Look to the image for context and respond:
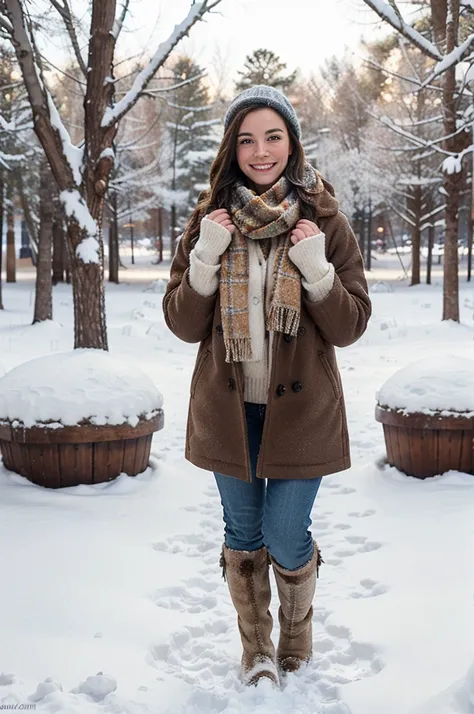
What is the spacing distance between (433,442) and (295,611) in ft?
8.98

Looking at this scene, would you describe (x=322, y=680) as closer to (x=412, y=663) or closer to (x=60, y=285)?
(x=412, y=663)

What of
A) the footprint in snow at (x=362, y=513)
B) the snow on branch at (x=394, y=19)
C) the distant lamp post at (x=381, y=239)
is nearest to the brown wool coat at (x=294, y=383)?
the footprint in snow at (x=362, y=513)

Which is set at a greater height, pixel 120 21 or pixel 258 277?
pixel 120 21

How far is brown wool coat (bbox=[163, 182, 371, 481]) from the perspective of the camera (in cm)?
240

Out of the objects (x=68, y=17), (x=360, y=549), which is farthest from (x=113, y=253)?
(x=360, y=549)

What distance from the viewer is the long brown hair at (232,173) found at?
8.04ft

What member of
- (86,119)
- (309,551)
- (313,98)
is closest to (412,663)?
(309,551)

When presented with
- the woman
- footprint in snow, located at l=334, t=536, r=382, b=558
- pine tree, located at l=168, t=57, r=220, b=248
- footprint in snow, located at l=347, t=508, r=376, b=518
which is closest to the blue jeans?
the woman

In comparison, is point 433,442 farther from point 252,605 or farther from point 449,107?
point 449,107

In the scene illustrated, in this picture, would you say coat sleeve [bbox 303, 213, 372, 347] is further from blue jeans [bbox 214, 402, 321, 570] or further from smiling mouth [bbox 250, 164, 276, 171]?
blue jeans [bbox 214, 402, 321, 570]

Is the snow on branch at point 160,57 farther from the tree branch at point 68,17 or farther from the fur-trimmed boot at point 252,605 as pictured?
the fur-trimmed boot at point 252,605

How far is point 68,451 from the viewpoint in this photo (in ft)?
16.1

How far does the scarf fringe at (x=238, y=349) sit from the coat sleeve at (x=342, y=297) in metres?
0.23

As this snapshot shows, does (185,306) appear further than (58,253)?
No
